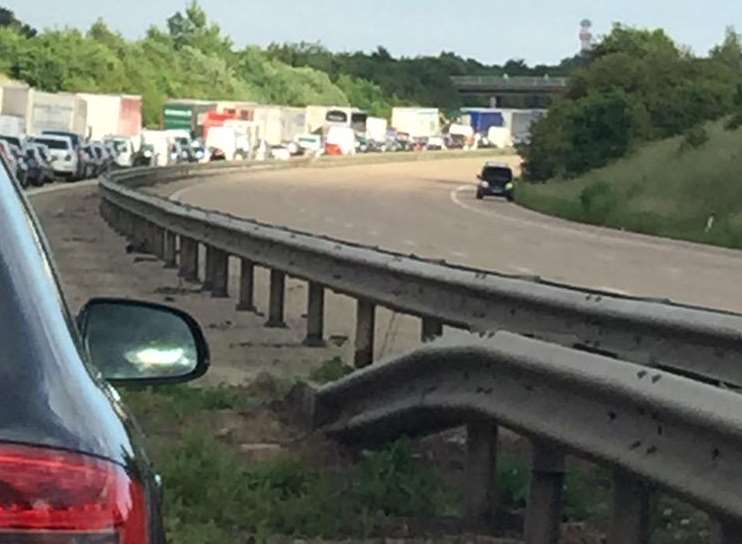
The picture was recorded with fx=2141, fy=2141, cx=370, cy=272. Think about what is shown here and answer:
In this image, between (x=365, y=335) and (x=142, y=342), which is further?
(x=365, y=335)

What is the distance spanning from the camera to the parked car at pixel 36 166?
191 feet

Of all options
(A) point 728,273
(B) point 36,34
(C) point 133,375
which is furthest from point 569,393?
(B) point 36,34

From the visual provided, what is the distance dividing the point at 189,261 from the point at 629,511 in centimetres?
1683

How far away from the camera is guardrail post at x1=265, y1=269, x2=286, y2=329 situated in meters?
18.0

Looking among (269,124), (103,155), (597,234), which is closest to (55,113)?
(103,155)

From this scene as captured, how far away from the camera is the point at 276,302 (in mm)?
18125

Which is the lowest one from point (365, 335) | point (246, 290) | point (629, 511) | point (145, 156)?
point (145, 156)

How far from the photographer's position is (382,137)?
15562 cm

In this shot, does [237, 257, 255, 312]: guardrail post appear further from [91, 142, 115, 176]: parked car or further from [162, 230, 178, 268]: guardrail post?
[91, 142, 115, 176]: parked car

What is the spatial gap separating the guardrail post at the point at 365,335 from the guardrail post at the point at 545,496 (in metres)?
6.72

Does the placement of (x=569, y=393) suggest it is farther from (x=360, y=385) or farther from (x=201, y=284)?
(x=201, y=284)

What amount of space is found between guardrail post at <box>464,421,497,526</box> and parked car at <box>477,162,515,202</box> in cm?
6489

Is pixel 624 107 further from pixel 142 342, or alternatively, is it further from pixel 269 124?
pixel 142 342

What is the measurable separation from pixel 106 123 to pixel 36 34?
48.1 meters
